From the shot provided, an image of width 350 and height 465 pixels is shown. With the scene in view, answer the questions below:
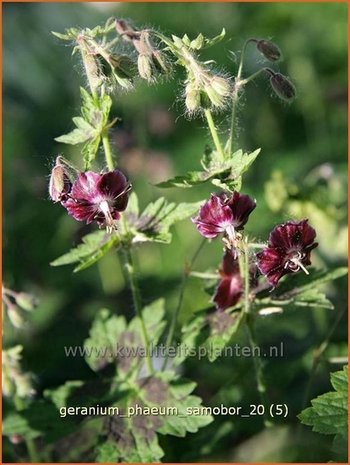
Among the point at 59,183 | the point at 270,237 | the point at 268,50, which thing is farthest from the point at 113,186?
the point at 268,50

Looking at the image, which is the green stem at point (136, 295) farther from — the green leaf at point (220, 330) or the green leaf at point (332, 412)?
the green leaf at point (332, 412)

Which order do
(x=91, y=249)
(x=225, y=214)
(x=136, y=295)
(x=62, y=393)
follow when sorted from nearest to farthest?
(x=225, y=214) → (x=91, y=249) → (x=136, y=295) → (x=62, y=393)

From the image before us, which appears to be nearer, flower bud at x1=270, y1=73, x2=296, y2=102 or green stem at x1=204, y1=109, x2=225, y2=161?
green stem at x1=204, y1=109, x2=225, y2=161

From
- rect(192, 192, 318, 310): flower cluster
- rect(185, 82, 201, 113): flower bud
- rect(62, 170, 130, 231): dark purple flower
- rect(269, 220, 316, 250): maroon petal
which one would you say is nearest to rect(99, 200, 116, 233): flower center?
rect(62, 170, 130, 231): dark purple flower

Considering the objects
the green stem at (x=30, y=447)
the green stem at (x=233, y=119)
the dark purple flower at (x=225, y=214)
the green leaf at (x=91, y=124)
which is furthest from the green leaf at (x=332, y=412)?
the green stem at (x=30, y=447)

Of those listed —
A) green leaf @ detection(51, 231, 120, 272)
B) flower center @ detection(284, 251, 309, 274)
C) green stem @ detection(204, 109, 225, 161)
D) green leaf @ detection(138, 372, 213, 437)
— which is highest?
green stem @ detection(204, 109, 225, 161)

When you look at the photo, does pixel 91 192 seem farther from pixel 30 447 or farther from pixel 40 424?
pixel 30 447

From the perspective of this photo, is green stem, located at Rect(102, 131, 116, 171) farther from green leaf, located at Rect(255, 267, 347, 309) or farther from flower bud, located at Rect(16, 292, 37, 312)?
flower bud, located at Rect(16, 292, 37, 312)
